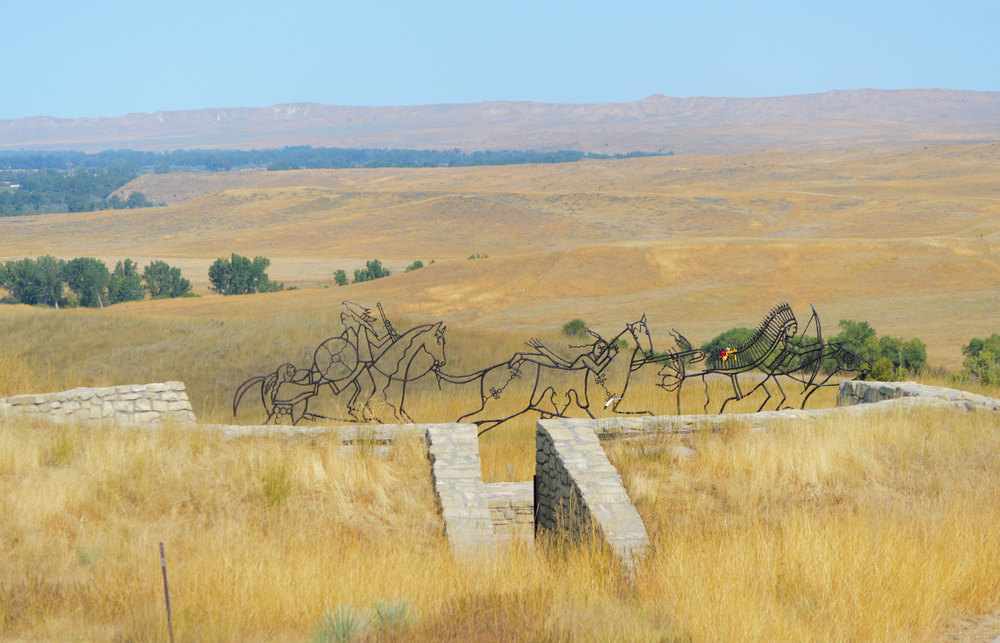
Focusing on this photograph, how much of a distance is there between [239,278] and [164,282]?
581 cm

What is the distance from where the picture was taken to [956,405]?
9.42 metres

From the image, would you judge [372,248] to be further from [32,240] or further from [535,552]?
[535,552]

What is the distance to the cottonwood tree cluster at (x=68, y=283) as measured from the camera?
A: 5234 centimetres

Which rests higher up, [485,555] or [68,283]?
[485,555]

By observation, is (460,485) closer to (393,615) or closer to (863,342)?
(393,615)

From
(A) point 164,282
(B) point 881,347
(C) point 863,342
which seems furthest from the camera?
(A) point 164,282

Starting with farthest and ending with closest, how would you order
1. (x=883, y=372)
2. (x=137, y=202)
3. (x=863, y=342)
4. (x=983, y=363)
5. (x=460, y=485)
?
(x=137, y=202), (x=863, y=342), (x=983, y=363), (x=883, y=372), (x=460, y=485)

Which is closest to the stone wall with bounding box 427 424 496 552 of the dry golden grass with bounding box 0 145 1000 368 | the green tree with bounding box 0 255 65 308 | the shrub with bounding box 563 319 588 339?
→ the shrub with bounding box 563 319 588 339

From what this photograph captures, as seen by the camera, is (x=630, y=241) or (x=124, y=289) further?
(x=630, y=241)

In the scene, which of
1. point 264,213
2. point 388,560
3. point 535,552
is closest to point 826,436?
point 535,552

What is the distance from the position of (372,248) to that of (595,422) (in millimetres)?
68737

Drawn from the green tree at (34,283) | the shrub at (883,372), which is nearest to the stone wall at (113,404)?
the shrub at (883,372)

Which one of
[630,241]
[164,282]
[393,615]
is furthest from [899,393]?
[164,282]

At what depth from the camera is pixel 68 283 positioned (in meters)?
53.5
